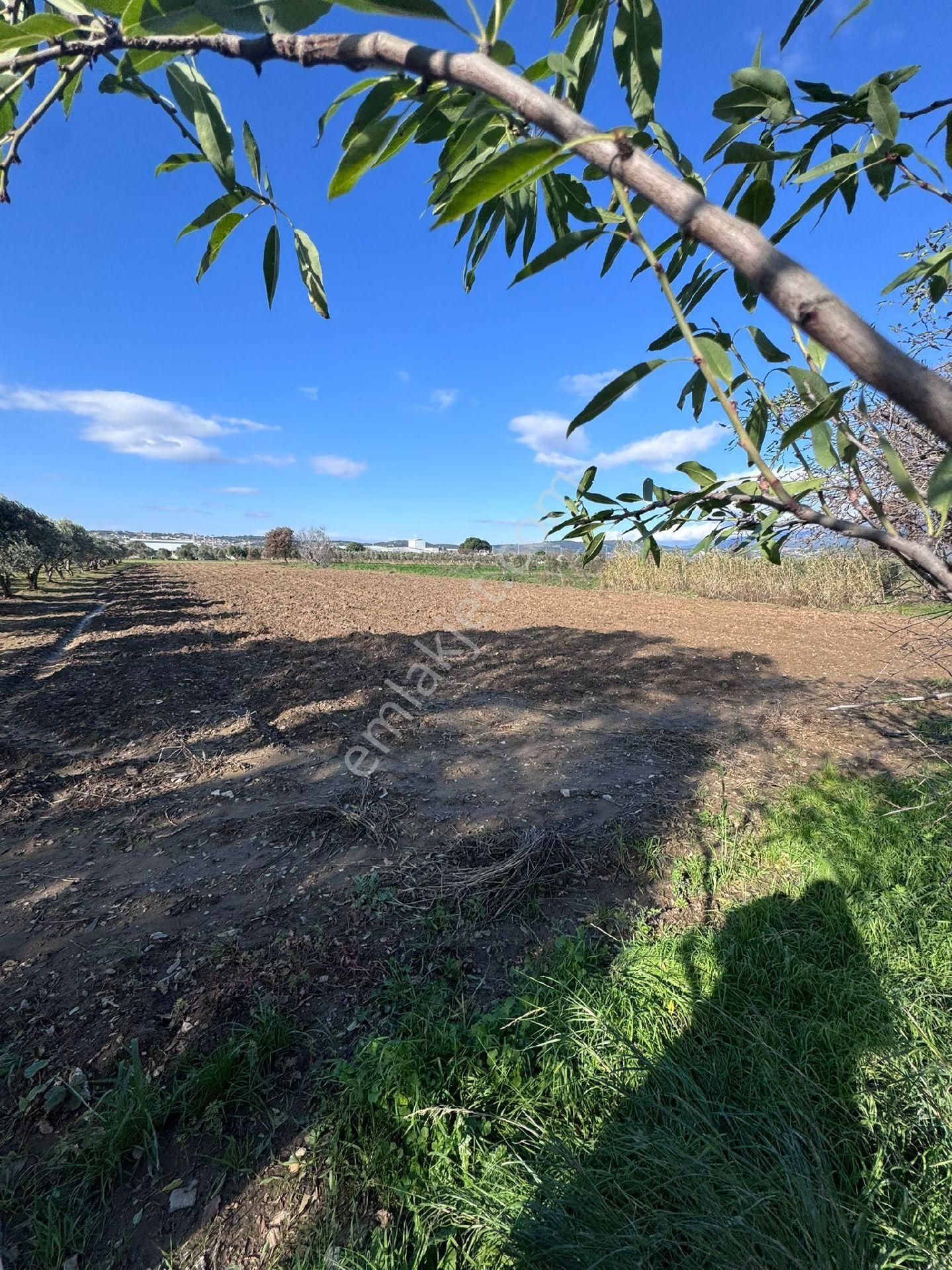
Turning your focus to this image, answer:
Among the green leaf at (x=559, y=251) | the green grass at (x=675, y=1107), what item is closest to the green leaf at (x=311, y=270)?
the green leaf at (x=559, y=251)

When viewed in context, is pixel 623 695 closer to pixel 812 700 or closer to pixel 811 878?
pixel 812 700

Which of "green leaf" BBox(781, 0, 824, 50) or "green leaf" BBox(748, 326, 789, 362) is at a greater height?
"green leaf" BBox(781, 0, 824, 50)

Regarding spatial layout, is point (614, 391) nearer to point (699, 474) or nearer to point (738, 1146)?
point (699, 474)

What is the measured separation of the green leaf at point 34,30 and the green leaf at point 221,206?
14 centimetres

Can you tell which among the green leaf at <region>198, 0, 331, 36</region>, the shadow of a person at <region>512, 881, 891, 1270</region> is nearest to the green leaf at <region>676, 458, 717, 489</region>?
the green leaf at <region>198, 0, 331, 36</region>

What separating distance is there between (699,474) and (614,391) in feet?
0.44

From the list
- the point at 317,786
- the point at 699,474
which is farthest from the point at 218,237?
the point at 317,786

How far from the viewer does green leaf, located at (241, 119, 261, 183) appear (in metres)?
0.53

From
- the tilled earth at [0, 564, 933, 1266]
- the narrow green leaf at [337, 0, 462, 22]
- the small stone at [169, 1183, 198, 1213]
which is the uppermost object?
the narrow green leaf at [337, 0, 462, 22]

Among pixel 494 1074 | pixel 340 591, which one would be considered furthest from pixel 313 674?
pixel 340 591

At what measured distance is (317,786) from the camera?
425 cm

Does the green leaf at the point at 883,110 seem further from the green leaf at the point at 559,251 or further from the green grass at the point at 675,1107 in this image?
the green grass at the point at 675,1107

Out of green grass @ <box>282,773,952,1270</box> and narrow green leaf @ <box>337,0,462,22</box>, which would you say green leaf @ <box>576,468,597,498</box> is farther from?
green grass @ <box>282,773,952,1270</box>

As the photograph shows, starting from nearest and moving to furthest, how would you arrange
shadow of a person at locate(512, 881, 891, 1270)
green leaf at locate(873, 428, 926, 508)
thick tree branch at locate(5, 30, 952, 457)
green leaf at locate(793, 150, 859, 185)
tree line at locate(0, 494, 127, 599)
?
thick tree branch at locate(5, 30, 952, 457) → green leaf at locate(873, 428, 926, 508) → green leaf at locate(793, 150, 859, 185) → shadow of a person at locate(512, 881, 891, 1270) → tree line at locate(0, 494, 127, 599)
